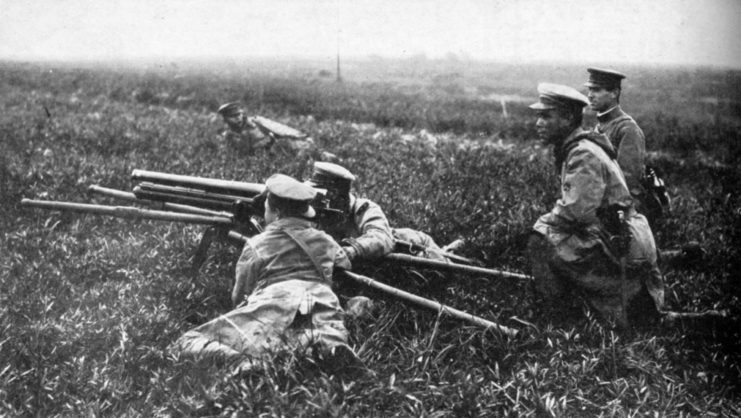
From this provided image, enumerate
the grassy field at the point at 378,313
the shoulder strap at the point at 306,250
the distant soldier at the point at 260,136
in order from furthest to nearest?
the distant soldier at the point at 260,136, the shoulder strap at the point at 306,250, the grassy field at the point at 378,313

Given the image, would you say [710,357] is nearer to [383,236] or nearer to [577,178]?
[577,178]

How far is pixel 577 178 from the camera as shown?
4.30 m


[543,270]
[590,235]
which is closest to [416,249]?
[543,270]

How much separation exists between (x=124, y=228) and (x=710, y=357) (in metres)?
5.49

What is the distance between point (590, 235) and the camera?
436 cm

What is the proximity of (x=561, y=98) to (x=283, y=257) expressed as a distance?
2.45m

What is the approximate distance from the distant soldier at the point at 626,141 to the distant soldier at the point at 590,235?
1.22m

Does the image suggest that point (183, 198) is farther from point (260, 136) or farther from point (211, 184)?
point (260, 136)

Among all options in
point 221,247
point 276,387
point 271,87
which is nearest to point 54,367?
point 276,387

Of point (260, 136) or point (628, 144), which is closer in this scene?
point (628, 144)

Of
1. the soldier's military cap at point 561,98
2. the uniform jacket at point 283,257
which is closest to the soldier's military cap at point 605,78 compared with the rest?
the soldier's military cap at point 561,98

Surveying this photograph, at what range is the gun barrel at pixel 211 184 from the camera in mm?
4934

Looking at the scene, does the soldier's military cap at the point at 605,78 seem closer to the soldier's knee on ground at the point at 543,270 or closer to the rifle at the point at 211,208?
the soldier's knee on ground at the point at 543,270

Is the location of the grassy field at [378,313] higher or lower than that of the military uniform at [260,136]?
lower
